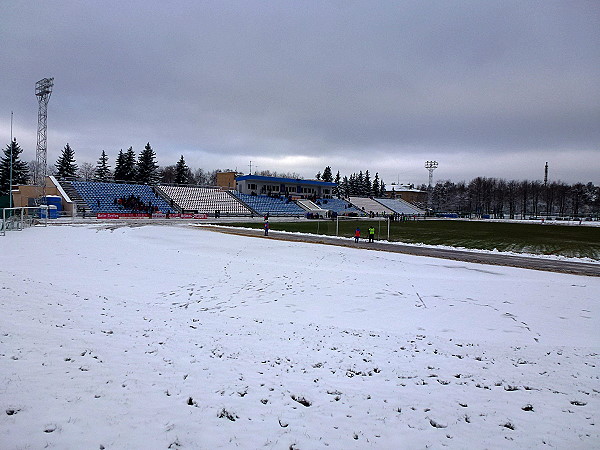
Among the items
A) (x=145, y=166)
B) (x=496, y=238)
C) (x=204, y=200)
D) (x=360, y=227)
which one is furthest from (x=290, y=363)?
(x=145, y=166)

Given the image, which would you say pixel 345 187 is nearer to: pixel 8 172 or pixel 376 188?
pixel 376 188

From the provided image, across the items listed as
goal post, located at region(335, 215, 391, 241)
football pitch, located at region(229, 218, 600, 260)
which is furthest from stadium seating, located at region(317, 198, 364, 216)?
football pitch, located at region(229, 218, 600, 260)

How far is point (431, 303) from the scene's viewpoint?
984 cm

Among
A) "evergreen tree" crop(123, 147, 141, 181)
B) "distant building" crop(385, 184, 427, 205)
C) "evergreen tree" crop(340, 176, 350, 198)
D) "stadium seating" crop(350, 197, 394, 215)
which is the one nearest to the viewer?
"evergreen tree" crop(123, 147, 141, 181)

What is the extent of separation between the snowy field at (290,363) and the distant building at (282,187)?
67954 mm

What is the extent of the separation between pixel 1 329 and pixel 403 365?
23.0 ft

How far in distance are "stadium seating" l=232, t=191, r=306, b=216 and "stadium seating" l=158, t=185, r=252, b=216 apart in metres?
2.29

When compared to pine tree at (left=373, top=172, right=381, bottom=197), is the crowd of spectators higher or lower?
lower

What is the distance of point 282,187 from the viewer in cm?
8475

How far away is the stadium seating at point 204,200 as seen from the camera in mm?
63084

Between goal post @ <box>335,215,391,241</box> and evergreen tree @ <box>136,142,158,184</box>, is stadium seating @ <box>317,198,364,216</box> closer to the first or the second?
goal post @ <box>335,215,391,241</box>

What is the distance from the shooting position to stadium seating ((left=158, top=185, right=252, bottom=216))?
6308cm

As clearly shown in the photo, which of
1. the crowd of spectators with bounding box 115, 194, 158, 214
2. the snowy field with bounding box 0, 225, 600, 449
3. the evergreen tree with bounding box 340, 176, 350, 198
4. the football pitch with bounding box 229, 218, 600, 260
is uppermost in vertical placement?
the evergreen tree with bounding box 340, 176, 350, 198

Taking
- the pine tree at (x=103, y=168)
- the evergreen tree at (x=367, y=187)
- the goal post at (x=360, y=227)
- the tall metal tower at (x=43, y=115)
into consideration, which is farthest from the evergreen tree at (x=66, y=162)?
the evergreen tree at (x=367, y=187)
